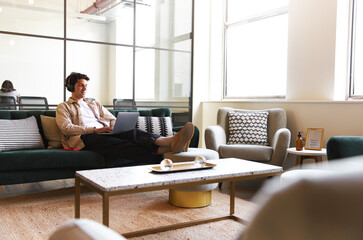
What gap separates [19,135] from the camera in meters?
3.21

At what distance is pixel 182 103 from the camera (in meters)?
5.38

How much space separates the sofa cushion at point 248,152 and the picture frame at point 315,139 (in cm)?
37

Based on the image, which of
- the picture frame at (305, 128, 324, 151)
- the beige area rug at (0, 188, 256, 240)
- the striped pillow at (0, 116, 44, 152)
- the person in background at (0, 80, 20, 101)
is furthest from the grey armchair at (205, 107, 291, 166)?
the person in background at (0, 80, 20, 101)

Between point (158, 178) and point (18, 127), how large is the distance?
1876 millimetres

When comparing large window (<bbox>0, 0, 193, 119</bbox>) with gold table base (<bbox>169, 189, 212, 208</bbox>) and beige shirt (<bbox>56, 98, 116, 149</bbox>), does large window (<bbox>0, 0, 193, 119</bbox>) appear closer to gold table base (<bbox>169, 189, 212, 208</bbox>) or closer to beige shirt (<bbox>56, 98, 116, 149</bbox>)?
beige shirt (<bbox>56, 98, 116, 149</bbox>)

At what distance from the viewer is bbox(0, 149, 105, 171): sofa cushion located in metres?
2.87

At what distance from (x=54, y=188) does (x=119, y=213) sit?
1.12 m

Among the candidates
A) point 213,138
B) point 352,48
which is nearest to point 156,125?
point 213,138

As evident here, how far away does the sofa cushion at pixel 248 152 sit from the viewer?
358cm

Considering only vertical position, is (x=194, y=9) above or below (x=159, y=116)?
above

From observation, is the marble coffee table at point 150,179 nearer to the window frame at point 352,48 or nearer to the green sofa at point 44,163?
the green sofa at point 44,163

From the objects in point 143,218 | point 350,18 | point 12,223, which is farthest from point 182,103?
point 12,223

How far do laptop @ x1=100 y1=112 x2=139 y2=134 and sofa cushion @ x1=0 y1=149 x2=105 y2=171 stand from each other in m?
0.29

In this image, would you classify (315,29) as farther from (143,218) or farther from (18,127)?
(18,127)
